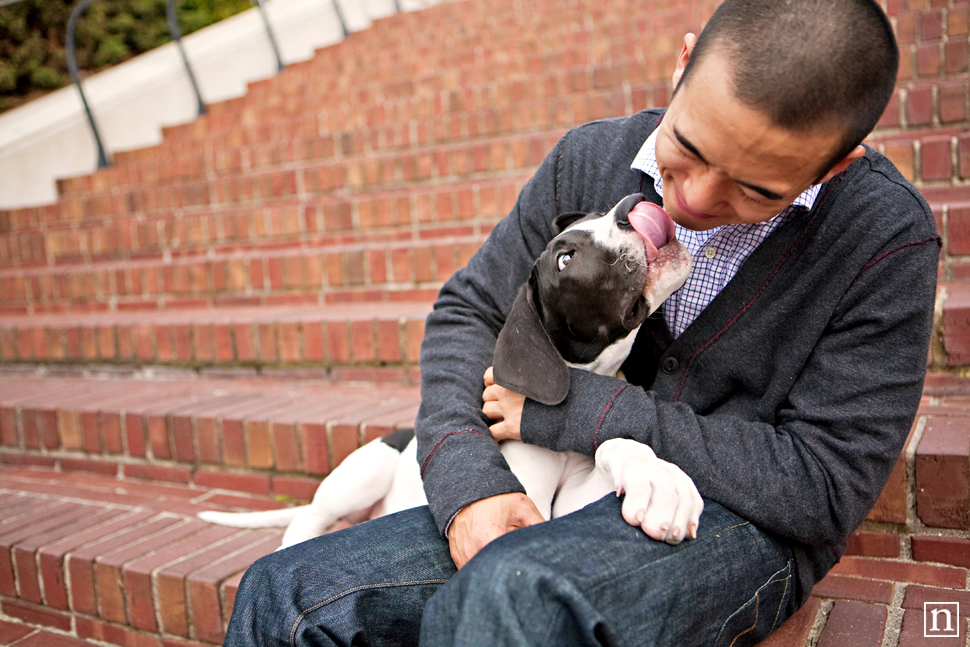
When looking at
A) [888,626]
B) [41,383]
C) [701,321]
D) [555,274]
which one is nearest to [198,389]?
[41,383]

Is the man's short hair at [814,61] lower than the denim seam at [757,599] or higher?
higher

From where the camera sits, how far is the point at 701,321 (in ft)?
5.07

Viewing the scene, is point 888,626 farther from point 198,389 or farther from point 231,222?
point 231,222

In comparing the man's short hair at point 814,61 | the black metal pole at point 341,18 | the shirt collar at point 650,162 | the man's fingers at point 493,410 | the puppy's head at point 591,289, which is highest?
the black metal pole at point 341,18

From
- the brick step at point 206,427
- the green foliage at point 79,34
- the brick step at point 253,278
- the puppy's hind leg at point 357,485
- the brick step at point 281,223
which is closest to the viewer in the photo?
the puppy's hind leg at point 357,485

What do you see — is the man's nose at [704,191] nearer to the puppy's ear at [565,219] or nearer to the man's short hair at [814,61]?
the man's short hair at [814,61]

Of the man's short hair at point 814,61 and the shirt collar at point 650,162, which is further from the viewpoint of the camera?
the shirt collar at point 650,162

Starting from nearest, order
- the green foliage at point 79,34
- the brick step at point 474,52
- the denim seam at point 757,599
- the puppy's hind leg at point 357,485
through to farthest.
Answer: the denim seam at point 757,599 < the puppy's hind leg at point 357,485 < the brick step at point 474,52 < the green foliage at point 79,34

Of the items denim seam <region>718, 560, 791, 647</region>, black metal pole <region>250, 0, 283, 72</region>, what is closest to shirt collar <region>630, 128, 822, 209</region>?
denim seam <region>718, 560, 791, 647</region>

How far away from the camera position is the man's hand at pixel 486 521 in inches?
56.2

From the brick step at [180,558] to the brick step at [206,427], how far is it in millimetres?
36

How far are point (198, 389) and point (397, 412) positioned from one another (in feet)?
4.26

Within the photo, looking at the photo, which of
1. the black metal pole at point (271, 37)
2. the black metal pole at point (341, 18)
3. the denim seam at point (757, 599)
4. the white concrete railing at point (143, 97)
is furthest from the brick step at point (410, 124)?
the black metal pole at point (341, 18)

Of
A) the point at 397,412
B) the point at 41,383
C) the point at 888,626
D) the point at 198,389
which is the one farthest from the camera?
the point at 41,383
